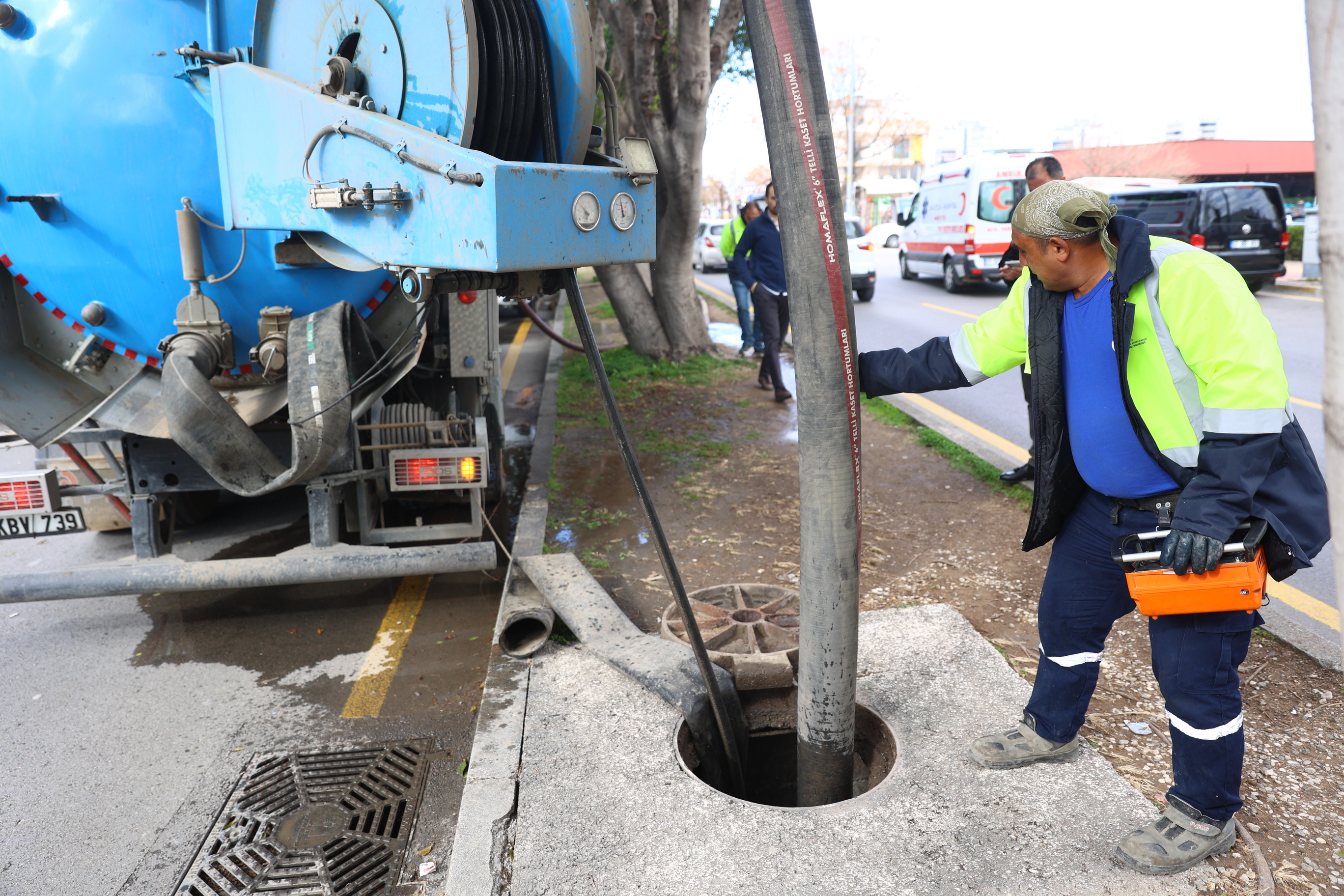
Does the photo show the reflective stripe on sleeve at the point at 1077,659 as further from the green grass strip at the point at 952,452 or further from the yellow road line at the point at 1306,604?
the green grass strip at the point at 952,452

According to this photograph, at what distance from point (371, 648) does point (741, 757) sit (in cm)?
190

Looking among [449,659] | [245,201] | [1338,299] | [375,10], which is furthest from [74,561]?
[1338,299]

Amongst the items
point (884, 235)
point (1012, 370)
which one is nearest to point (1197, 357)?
point (1012, 370)

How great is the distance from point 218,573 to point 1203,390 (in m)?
3.67

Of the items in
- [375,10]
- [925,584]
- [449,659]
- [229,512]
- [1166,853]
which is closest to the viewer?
[1166,853]

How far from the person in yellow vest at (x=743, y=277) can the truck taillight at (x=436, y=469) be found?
18.0 ft

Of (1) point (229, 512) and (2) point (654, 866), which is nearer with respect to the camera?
(2) point (654, 866)

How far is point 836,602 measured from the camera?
2.61 m

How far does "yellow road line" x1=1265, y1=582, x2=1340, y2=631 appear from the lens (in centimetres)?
408

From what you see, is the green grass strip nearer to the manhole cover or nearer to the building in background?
the manhole cover

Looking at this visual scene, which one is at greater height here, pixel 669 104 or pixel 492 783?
pixel 669 104

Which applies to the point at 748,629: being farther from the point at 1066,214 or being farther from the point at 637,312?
the point at 637,312

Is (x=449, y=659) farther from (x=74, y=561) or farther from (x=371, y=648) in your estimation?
(x=74, y=561)

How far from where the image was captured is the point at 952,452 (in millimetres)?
6746
